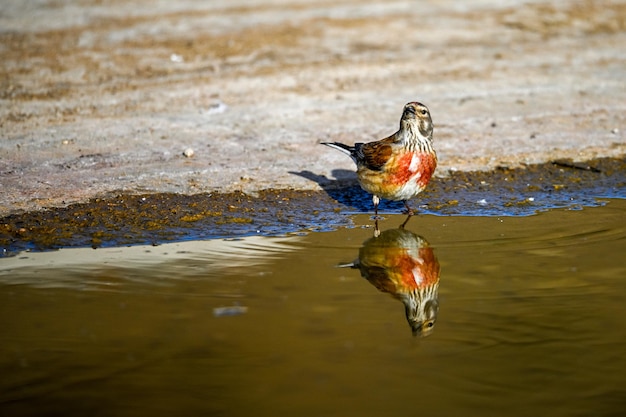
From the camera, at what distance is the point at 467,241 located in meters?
7.55

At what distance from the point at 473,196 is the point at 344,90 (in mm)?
3821

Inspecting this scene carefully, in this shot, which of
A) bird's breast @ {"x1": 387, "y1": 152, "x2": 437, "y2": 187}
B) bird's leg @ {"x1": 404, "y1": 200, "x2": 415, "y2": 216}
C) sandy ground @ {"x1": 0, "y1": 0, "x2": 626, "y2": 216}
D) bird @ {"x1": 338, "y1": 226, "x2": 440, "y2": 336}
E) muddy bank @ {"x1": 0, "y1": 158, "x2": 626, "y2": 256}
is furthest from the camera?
sandy ground @ {"x1": 0, "y1": 0, "x2": 626, "y2": 216}

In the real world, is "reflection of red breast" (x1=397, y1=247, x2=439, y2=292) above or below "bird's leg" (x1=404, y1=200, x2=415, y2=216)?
below

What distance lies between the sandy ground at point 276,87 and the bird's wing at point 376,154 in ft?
3.83

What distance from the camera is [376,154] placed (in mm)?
8195

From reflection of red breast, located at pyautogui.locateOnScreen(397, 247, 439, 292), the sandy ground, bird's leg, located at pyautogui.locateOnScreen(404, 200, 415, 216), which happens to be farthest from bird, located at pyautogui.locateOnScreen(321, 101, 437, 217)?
the sandy ground

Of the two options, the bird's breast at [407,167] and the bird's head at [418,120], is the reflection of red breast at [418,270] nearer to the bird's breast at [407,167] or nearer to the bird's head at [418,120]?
the bird's breast at [407,167]

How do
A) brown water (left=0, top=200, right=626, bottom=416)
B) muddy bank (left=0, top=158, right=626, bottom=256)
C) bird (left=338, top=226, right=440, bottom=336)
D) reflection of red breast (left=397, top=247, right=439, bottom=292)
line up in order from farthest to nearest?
muddy bank (left=0, top=158, right=626, bottom=256) → reflection of red breast (left=397, top=247, right=439, bottom=292) → bird (left=338, top=226, right=440, bottom=336) → brown water (left=0, top=200, right=626, bottom=416)

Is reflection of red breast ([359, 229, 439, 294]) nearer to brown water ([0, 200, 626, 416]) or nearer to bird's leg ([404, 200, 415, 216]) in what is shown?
brown water ([0, 200, 626, 416])

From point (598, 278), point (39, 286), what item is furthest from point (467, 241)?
point (39, 286)

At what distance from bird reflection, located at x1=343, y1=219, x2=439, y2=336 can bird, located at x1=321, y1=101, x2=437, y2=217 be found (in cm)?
39

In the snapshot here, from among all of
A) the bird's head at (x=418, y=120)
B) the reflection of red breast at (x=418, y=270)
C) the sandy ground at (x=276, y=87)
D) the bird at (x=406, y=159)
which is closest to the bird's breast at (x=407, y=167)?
the bird at (x=406, y=159)

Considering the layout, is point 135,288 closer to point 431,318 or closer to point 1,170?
point 431,318

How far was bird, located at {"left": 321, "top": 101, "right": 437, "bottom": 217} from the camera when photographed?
8039mm
